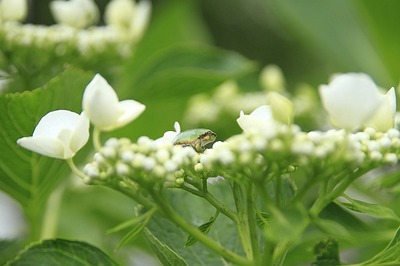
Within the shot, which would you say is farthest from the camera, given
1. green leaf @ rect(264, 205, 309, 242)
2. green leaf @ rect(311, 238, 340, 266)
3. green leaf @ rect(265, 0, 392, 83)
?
green leaf @ rect(265, 0, 392, 83)

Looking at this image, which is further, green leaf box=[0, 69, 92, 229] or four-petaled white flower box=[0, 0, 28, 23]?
four-petaled white flower box=[0, 0, 28, 23]

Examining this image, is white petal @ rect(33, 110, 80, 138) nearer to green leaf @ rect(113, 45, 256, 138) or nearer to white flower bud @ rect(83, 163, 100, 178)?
white flower bud @ rect(83, 163, 100, 178)

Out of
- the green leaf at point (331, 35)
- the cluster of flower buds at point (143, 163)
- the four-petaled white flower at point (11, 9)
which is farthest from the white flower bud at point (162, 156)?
the green leaf at point (331, 35)

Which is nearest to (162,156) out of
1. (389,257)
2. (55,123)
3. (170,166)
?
(170,166)

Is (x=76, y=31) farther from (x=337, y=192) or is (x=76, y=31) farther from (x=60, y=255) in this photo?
(x=337, y=192)

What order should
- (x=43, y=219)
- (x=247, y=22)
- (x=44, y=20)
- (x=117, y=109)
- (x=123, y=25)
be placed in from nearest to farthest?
(x=117, y=109), (x=43, y=219), (x=123, y=25), (x=44, y=20), (x=247, y=22)

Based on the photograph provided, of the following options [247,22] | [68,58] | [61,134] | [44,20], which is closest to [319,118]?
[68,58]

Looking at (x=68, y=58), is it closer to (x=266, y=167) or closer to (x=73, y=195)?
(x=73, y=195)

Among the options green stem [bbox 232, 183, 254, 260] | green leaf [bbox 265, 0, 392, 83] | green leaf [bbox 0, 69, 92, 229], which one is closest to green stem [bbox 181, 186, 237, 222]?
green stem [bbox 232, 183, 254, 260]
